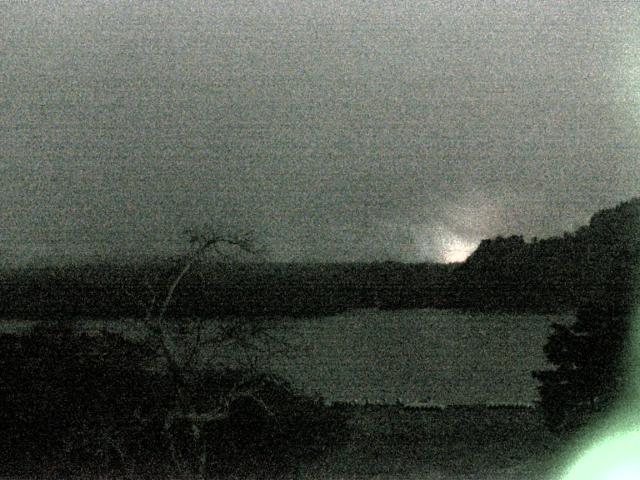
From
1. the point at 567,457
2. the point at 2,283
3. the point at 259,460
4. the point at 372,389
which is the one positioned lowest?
the point at 567,457

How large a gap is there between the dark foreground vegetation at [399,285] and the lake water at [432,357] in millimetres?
114

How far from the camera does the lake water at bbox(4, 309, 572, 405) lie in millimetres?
5258

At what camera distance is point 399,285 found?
17.1ft

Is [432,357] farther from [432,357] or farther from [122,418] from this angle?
[122,418]

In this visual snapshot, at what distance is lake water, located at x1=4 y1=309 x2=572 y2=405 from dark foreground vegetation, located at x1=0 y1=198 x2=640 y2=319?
11 cm

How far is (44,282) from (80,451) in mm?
1170

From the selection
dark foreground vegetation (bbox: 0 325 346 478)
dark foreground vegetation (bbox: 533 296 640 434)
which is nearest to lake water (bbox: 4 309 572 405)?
dark foreground vegetation (bbox: 0 325 346 478)

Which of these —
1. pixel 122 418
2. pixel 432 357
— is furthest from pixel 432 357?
pixel 122 418

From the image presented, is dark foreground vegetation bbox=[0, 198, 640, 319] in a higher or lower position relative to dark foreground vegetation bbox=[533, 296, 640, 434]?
higher

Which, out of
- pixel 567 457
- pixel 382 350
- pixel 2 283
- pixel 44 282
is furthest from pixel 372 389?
pixel 2 283

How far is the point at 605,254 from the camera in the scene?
16.1 ft

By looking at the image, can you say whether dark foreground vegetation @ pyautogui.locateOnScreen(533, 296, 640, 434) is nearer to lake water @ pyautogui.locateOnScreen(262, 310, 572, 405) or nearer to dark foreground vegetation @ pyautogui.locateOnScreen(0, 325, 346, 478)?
lake water @ pyautogui.locateOnScreen(262, 310, 572, 405)

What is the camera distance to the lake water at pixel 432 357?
5258mm

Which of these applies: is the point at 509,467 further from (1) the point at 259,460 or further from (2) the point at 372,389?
(1) the point at 259,460
